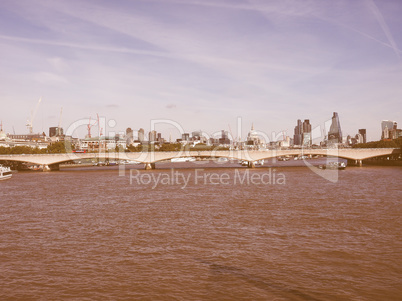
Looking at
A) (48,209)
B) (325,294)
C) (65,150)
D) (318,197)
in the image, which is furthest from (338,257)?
(65,150)

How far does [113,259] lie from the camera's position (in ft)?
53.5

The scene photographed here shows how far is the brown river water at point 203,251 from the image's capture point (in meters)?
13.0

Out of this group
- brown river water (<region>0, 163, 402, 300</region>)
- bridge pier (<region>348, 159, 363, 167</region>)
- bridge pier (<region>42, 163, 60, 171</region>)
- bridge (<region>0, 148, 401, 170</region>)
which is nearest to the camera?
brown river water (<region>0, 163, 402, 300</region>)

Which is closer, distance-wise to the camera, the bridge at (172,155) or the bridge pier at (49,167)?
the bridge at (172,155)

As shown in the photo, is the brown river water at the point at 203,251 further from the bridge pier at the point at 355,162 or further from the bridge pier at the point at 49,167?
the bridge pier at the point at 355,162

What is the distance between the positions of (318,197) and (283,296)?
2435 centimetres

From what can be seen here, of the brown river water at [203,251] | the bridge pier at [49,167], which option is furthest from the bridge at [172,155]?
the brown river water at [203,251]

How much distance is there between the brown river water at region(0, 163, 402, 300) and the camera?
13.0 meters

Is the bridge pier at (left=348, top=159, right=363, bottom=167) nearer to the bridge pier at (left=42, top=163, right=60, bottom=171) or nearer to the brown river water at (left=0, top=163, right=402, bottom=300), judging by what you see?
the brown river water at (left=0, top=163, right=402, bottom=300)

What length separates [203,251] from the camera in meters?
17.4

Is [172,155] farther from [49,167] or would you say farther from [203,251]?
[203,251]

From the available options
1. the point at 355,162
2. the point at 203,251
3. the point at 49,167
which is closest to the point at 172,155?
the point at 49,167

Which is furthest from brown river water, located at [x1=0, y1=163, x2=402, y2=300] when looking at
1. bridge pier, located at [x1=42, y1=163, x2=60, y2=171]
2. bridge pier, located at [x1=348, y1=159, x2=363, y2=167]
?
bridge pier, located at [x1=348, y1=159, x2=363, y2=167]

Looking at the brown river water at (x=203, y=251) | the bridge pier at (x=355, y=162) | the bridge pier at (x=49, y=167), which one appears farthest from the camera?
the bridge pier at (x=355, y=162)
